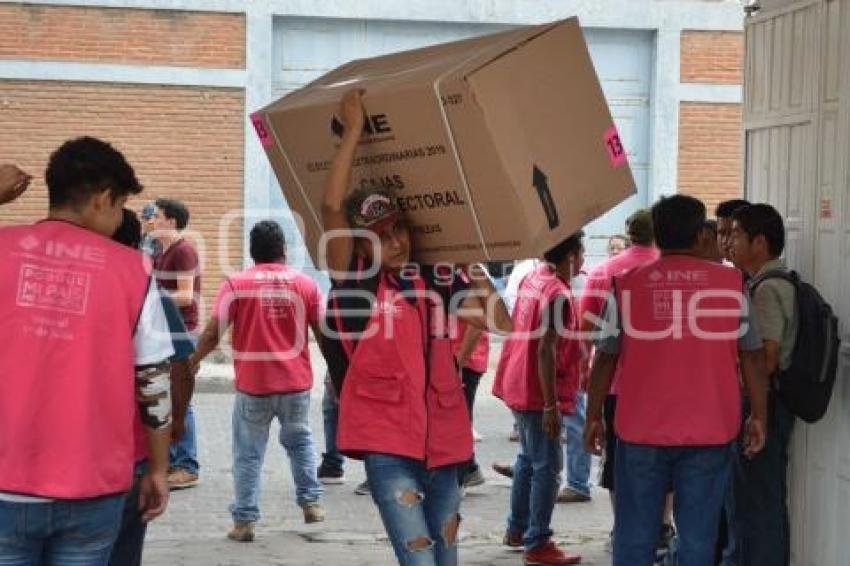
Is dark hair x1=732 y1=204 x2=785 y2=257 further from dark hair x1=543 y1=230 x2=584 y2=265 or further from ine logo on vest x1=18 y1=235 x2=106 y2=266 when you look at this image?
ine logo on vest x1=18 y1=235 x2=106 y2=266

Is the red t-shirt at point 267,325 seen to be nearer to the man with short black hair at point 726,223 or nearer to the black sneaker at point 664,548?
the black sneaker at point 664,548

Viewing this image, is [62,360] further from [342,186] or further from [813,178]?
[813,178]

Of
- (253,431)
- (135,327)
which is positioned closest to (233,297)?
(253,431)

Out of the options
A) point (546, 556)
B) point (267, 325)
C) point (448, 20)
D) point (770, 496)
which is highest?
point (448, 20)

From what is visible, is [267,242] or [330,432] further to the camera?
[330,432]

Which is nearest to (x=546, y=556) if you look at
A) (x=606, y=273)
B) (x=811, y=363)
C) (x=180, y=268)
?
(x=606, y=273)

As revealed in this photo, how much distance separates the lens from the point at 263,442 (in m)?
9.08

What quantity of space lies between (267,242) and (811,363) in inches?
152

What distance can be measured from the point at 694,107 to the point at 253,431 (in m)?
12.9

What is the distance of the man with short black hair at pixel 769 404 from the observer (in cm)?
639

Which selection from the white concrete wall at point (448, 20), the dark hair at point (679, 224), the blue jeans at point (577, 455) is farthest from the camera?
the white concrete wall at point (448, 20)

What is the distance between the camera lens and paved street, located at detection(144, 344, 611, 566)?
27.3 feet

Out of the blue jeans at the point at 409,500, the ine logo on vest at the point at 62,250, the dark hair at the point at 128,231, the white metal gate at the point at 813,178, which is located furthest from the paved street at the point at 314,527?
the ine logo on vest at the point at 62,250

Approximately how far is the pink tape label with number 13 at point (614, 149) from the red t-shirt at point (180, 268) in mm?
5598
